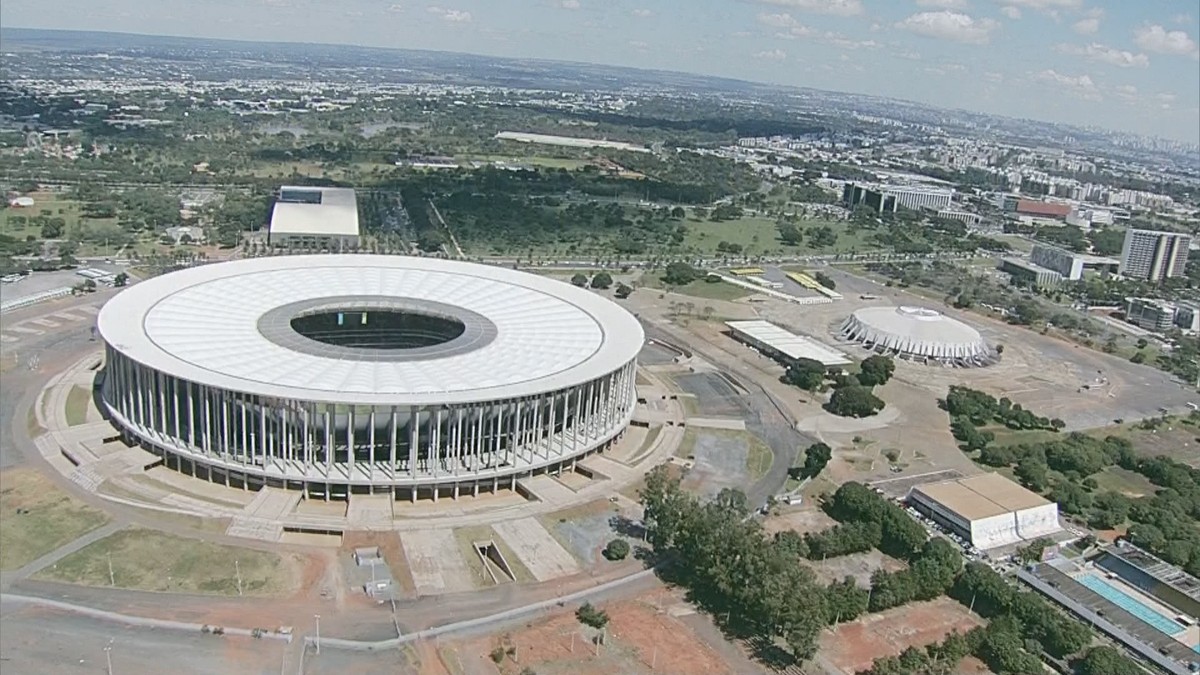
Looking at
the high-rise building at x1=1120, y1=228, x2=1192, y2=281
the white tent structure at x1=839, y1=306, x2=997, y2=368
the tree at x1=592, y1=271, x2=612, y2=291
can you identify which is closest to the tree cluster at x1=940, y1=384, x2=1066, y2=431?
the white tent structure at x1=839, y1=306, x2=997, y2=368

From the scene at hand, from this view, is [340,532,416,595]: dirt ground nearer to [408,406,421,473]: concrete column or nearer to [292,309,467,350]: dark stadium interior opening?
[408,406,421,473]: concrete column

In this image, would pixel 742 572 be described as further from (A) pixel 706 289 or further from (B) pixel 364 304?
(A) pixel 706 289

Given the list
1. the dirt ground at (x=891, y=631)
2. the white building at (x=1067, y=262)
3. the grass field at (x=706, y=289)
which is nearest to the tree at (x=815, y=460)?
the dirt ground at (x=891, y=631)

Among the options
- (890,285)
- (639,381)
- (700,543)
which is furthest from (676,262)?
(700,543)

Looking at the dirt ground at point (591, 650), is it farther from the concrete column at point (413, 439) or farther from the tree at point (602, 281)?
the tree at point (602, 281)

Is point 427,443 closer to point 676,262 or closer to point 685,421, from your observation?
point 685,421
